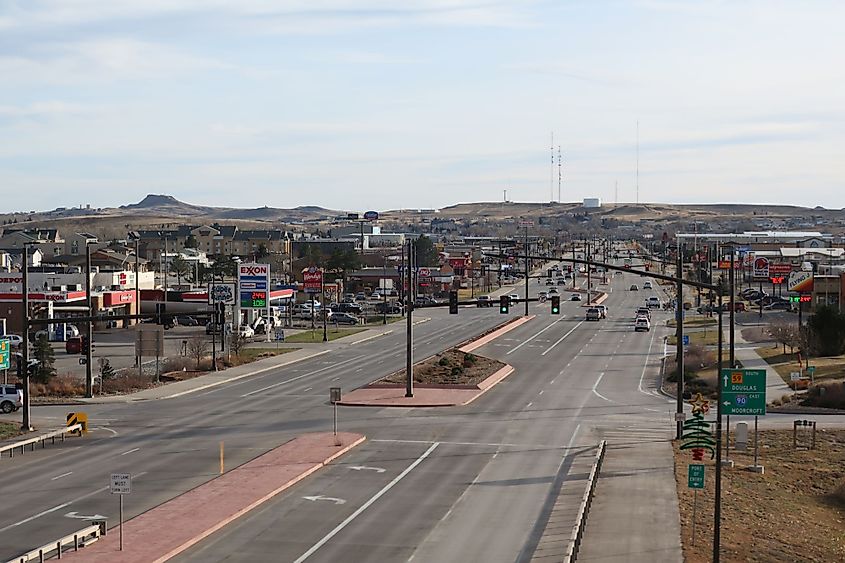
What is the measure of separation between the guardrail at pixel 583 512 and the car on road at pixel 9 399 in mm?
26648

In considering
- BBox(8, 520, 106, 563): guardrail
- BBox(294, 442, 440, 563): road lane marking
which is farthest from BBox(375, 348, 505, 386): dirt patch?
BBox(8, 520, 106, 563): guardrail

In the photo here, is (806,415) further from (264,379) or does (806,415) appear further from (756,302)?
(756,302)

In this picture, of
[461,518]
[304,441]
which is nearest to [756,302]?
[304,441]

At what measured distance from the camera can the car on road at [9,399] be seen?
51750 millimetres

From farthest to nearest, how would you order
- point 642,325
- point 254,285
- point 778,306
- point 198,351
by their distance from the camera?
point 778,306
point 642,325
point 254,285
point 198,351

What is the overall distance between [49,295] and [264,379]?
3923cm

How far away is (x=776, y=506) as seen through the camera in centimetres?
3284

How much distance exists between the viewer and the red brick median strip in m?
25.7

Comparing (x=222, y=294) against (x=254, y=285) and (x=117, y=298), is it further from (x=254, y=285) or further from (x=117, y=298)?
(x=117, y=298)

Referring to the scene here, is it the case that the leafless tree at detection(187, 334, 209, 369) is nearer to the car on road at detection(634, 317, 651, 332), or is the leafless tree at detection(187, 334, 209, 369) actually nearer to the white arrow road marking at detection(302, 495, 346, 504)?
the car on road at detection(634, 317, 651, 332)

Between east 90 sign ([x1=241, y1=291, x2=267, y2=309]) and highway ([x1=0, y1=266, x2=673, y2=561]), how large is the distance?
59.8ft

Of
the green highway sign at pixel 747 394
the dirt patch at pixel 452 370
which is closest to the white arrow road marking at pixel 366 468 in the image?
the green highway sign at pixel 747 394

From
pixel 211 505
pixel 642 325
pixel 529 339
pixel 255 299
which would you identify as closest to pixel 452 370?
pixel 255 299

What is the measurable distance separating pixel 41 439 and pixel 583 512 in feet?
74.1
